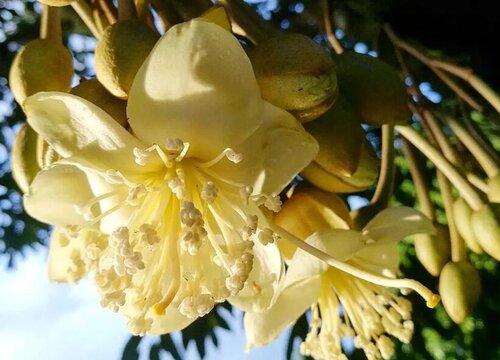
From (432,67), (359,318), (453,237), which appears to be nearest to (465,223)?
(453,237)

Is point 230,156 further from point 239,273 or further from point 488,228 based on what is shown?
point 488,228

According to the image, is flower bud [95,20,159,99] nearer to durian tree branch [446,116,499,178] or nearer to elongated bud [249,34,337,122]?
elongated bud [249,34,337,122]

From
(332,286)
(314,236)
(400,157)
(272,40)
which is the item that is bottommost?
(400,157)

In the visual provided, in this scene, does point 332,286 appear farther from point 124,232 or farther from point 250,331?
point 124,232

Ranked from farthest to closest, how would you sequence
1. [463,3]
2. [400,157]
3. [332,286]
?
1. [400,157]
2. [463,3]
3. [332,286]

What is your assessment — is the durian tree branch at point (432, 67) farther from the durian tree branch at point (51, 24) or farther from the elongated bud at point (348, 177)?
the durian tree branch at point (51, 24)

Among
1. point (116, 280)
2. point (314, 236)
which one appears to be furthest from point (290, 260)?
point (116, 280)

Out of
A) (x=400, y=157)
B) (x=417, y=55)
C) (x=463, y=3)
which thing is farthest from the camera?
(x=400, y=157)

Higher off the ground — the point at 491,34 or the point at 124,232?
the point at 124,232

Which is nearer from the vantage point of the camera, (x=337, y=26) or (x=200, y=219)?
(x=200, y=219)
